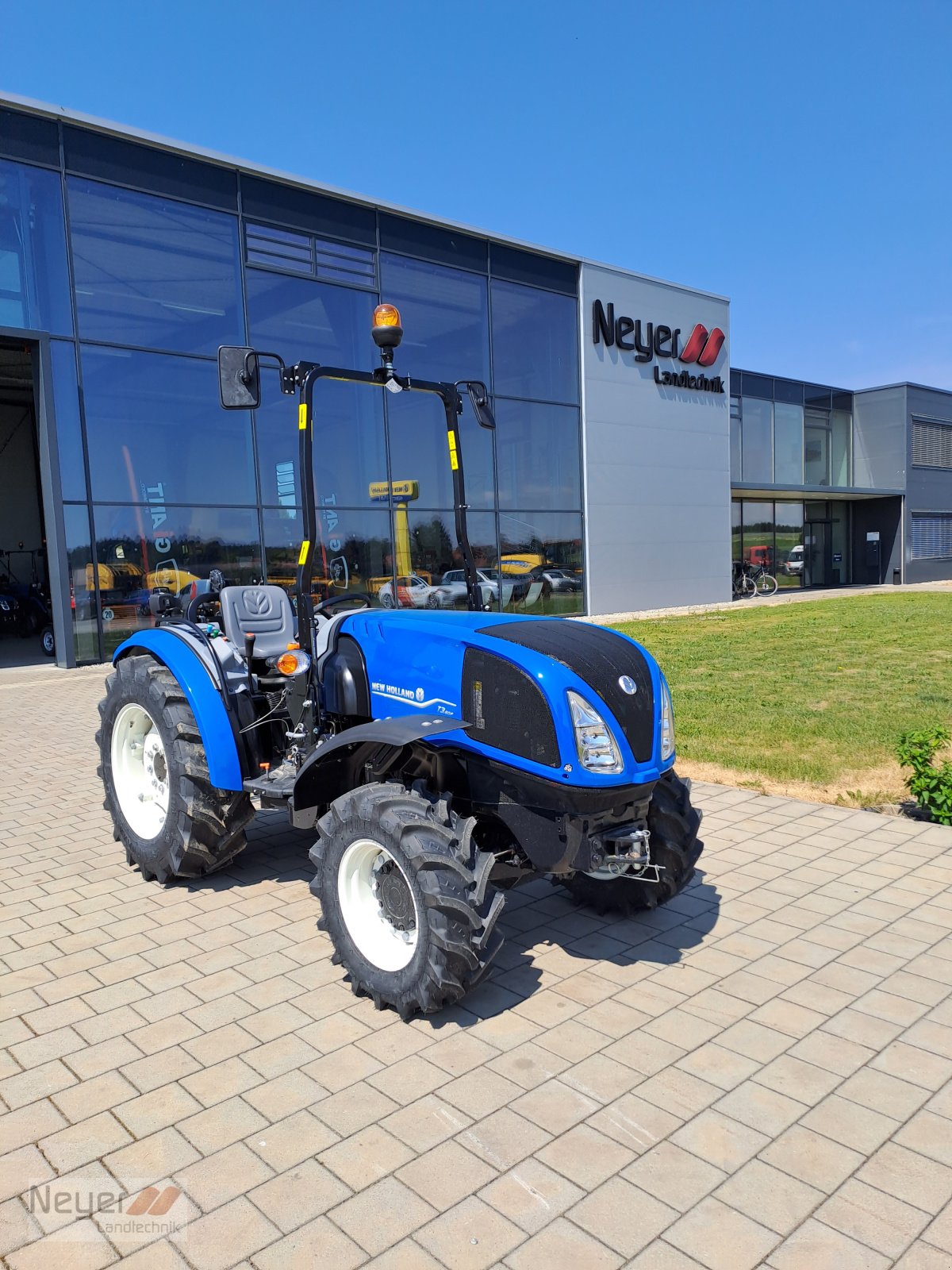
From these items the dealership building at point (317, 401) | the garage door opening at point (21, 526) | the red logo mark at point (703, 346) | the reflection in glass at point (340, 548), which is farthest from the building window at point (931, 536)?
the garage door opening at point (21, 526)

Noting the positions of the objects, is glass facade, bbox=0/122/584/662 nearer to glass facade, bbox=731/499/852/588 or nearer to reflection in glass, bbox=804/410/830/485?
→ glass facade, bbox=731/499/852/588

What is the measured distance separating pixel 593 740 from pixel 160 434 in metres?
12.3

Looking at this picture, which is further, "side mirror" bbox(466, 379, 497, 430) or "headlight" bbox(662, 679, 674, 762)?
"side mirror" bbox(466, 379, 497, 430)

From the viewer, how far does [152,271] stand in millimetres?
13500

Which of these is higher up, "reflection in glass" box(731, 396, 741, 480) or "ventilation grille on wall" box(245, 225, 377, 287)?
"ventilation grille on wall" box(245, 225, 377, 287)

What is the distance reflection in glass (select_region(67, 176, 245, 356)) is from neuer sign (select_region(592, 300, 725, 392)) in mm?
8595

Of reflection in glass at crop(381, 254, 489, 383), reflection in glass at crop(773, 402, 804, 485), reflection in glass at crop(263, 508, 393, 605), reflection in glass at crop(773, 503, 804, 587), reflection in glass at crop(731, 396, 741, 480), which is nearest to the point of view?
reflection in glass at crop(263, 508, 393, 605)

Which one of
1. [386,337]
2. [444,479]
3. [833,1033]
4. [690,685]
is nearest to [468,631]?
[386,337]

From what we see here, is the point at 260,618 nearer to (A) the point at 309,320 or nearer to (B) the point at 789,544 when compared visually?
(A) the point at 309,320

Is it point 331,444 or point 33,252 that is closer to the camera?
point 33,252

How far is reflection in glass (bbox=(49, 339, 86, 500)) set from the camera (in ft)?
41.7

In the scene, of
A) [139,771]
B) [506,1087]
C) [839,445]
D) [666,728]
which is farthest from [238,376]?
[839,445]
